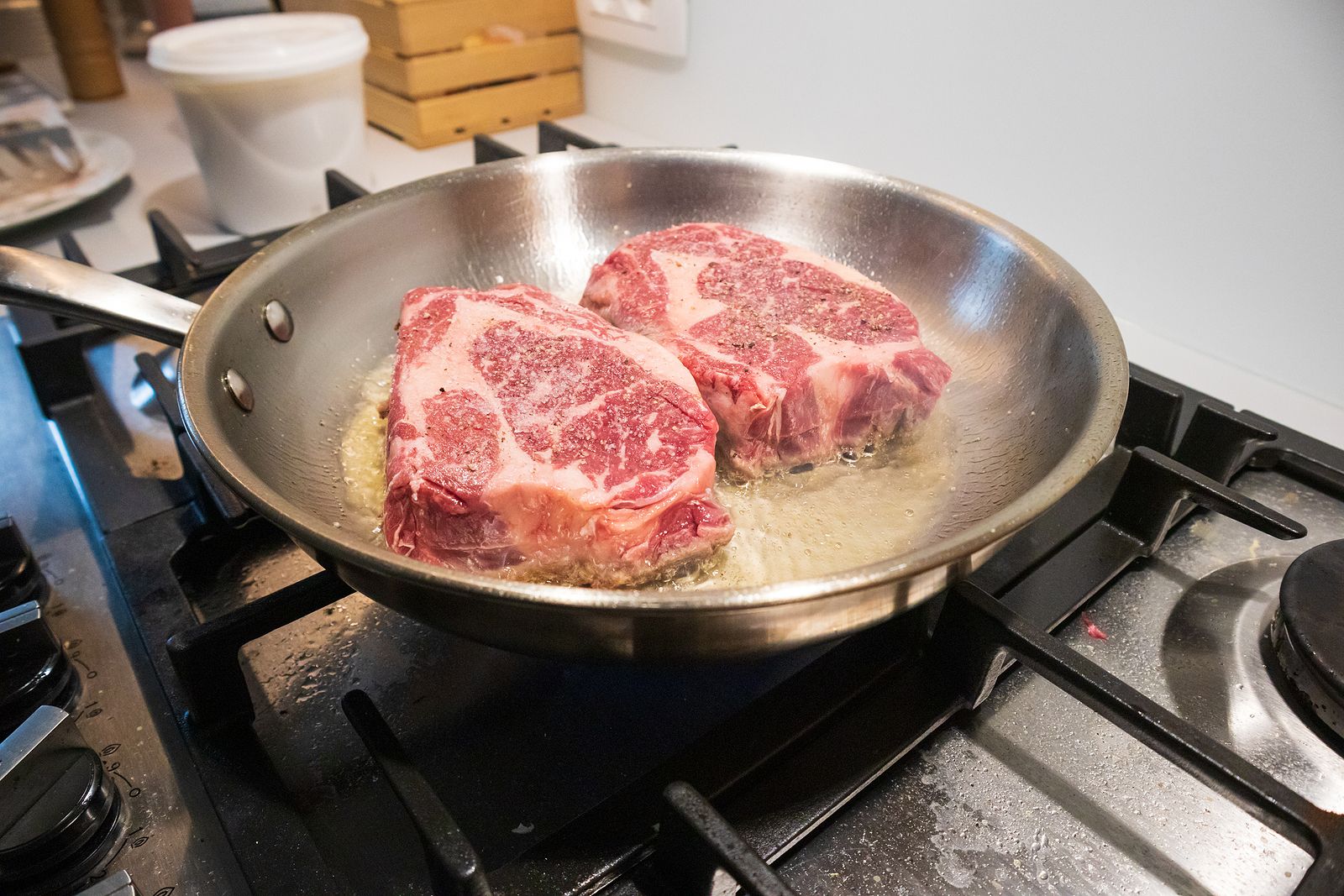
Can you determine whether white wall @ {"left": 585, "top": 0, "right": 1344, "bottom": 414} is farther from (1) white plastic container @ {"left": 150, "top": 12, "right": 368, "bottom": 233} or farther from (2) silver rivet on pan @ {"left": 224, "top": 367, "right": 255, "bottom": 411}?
(2) silver rivet on pan @ {"left": 224, "top": 367, "right": 255, "bottom": 411}

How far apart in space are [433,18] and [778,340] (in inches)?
45.7

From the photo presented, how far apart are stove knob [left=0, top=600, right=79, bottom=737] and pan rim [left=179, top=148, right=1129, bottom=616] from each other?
8.5 inches

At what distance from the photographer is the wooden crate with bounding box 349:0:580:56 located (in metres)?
1.61

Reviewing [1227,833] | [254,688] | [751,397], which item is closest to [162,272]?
A: [254,688]

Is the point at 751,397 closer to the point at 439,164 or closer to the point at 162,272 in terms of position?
the point at 162,272

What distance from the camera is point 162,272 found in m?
1.23

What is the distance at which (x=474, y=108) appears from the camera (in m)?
1.83

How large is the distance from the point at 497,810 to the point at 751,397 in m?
0.44

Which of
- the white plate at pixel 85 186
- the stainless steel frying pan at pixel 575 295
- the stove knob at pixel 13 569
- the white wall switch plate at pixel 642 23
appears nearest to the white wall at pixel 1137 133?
the white wall switch plate at pixel 642 23

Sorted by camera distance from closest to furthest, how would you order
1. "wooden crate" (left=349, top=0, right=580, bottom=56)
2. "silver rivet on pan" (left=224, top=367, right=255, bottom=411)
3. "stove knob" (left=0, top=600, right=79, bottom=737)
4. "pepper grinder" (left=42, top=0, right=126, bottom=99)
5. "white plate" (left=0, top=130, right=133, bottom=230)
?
"stove knob" (left=0, top=600, right=79, bottom=737), "silver rivet on pan" (left=224, top=367, right=255, bottom=411), "white plate" (left=0, top=130, right=133, bottom=230), "wooden crate" (left=349, top=0, right=580, bottom=56), "pepper grinder" (left=42, top=0, right=126, bottom=99)

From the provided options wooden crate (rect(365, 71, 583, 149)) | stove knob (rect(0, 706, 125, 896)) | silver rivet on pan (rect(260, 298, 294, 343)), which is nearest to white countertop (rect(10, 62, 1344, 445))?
wooden crate (rect(365, 71, 583, 149))

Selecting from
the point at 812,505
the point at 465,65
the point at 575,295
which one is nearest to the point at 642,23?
the point at 465,65

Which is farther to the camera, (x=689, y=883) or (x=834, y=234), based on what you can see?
(x=834, y=234)

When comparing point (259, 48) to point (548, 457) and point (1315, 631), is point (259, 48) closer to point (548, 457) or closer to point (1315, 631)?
point (548, 457)
